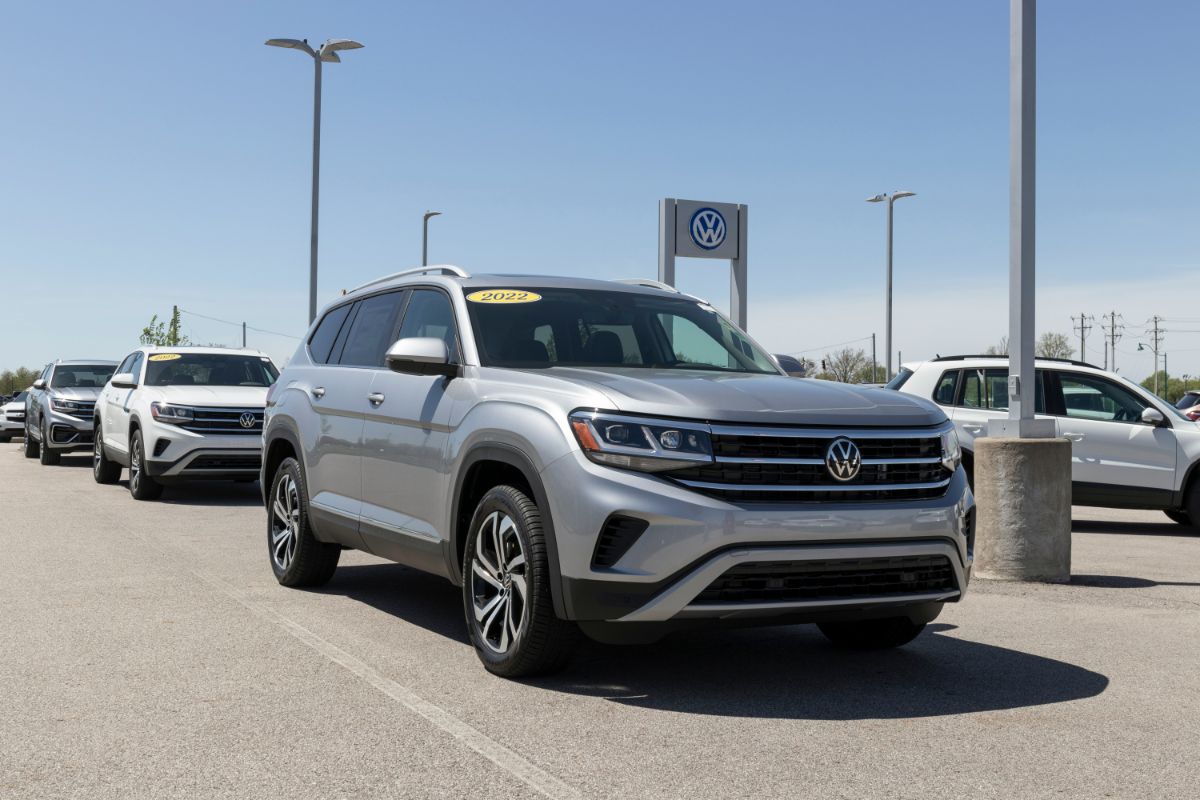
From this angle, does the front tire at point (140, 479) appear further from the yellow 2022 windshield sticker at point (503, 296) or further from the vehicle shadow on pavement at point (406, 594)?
the yellow 2022 windshield sticker at point (503, 296)

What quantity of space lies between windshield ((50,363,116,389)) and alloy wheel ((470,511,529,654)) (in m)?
18.5

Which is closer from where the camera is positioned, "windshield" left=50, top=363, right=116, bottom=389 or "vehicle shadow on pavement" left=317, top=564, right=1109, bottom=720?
"vehicle shadow on pavement" left=317, top=564, right=1109, bottom=720

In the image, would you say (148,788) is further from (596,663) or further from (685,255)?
(685,255)

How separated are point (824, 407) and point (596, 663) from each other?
1.61 m

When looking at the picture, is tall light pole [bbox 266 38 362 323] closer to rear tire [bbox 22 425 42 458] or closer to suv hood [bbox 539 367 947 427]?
rear tire [bbox 22 425 42 458]

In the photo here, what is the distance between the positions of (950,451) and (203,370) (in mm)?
11971

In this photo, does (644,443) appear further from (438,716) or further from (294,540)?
(294,540)

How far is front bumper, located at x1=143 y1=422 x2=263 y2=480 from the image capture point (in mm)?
14031

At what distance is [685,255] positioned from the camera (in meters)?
16.9

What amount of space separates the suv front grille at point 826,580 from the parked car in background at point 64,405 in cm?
1832

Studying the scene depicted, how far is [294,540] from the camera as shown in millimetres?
7984

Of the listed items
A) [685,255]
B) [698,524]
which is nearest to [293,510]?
[698,524]

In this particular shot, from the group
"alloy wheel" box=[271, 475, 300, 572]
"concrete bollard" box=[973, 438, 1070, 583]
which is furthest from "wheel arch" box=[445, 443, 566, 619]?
"concrete bollard" box=[973, 438, 1070, 583]

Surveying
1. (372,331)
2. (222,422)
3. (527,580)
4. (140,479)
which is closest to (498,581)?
(527,580)
